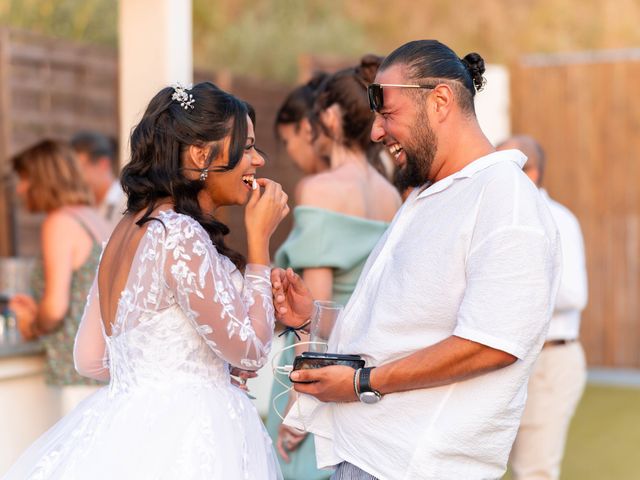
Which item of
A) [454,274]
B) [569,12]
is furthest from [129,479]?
[569,12]

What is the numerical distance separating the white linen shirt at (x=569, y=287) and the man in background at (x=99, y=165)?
2795 millimetres

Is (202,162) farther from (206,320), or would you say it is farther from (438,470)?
(438,470)

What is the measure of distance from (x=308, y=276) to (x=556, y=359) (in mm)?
1716

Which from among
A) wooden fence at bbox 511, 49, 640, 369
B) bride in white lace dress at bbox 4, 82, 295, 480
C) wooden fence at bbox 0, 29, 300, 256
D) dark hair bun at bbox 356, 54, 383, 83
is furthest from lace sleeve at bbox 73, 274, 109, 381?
wooden fence at bbox 511, 49, 640, 369

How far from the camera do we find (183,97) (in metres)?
2.92

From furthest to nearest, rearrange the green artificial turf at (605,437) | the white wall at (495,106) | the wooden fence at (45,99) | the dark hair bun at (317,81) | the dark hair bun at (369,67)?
1. the white wall at (495,106)
2. the wooden fence at (45,99)
3. the green artificial turf at (605,437)
4. the dark hair bun at (317,81)
5. the dark hair bun at (369,67)

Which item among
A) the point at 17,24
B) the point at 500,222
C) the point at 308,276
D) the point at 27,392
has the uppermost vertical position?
the point at 17,24

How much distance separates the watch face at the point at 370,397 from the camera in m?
2.58

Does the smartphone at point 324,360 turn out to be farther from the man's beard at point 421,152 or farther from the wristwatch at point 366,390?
the man's beard at point 421,152

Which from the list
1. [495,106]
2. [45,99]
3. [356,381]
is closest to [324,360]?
[356,381]

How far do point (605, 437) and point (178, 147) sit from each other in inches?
224

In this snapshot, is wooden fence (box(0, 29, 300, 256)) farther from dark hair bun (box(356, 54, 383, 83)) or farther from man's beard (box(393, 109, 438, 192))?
man's beard (box(393, 109, 438, 192))

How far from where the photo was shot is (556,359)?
5043 mm

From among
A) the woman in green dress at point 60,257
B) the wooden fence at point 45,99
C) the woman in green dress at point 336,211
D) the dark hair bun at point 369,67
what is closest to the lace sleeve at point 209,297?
the woman in green dress at point 336,211
